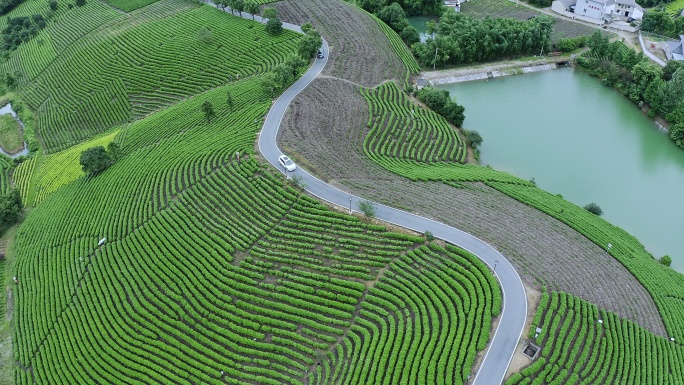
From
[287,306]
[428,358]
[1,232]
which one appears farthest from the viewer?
[1,232]

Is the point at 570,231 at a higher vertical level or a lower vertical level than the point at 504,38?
lower

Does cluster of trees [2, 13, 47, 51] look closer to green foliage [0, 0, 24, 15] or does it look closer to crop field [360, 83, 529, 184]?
green foliage [0, 0, 24, 15]

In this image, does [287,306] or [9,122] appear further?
[9,122]

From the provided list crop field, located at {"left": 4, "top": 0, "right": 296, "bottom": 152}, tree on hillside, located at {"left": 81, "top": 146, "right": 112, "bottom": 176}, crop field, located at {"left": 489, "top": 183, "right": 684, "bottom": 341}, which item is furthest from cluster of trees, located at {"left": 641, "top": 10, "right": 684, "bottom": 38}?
tree on hillside, located at {"left": 81, "top": 146, "right": 112, "bottom": 176}

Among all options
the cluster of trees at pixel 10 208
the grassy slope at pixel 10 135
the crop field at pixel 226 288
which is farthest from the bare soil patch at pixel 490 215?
the grassy slope at pixel 10 135

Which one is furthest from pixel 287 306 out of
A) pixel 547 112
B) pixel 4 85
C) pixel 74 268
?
pixel 4 85

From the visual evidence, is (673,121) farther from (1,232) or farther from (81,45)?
(81,45)
